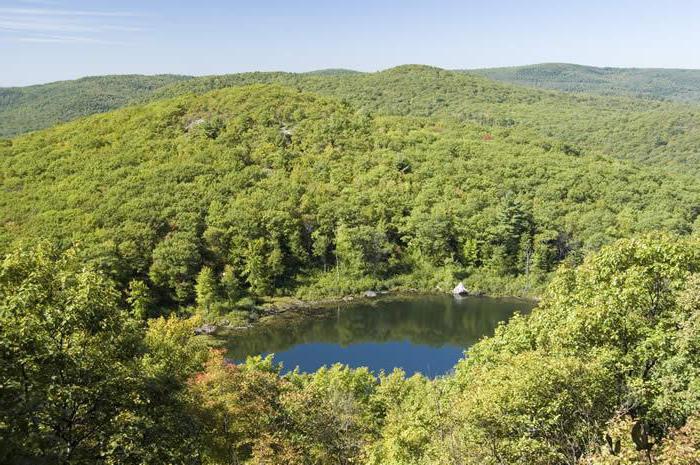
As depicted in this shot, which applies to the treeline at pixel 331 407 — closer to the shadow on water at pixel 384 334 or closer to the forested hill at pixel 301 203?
the shadow on water at pixel 384 334

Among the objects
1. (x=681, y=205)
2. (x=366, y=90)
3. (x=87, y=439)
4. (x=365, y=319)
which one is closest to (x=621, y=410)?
(x=87, y=439)

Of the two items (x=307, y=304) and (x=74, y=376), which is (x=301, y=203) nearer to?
(x=307, y=304)

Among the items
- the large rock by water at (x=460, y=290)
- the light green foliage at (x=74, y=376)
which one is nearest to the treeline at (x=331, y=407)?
the light green foliage at (x=74, y=376)

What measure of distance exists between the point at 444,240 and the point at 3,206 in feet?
180

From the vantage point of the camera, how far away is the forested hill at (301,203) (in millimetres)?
62719

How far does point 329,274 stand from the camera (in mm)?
→ 68125

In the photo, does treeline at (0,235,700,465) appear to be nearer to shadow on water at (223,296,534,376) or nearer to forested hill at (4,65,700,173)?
shadow on water at (223,296,534,376)

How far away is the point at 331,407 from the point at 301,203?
184 ft

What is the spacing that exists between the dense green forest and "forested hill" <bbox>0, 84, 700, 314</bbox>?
359mm

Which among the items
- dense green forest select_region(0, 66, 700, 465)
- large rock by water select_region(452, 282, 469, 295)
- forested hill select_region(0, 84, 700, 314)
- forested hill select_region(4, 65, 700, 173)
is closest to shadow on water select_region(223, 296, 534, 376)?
large rock by water select_region(452, 282, 469, 295)

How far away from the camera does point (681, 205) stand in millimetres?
76688

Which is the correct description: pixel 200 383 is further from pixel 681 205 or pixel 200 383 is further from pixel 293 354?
pixel 681 205

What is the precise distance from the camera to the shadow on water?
48.8 m

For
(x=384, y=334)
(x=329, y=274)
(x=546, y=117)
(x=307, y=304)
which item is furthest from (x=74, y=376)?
(x=546, y=117)
